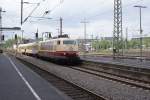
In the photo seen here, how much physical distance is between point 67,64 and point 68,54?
8.45 feet

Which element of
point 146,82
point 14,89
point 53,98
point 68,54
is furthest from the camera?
point 68,54

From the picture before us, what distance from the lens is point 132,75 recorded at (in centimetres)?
2584

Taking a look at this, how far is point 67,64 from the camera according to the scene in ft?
143

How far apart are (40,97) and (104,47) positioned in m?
148

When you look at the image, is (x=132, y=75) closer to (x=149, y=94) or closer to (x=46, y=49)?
(x=149, y=94)

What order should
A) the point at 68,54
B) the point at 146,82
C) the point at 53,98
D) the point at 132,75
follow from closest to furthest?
the point at 53,98
the point at 146,82
the point at 132,75
the point at 68,54

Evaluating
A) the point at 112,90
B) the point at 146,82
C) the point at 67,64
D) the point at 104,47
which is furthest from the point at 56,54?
the point at 104,47

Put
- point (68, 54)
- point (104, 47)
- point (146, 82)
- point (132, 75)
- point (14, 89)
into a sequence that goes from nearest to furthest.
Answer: point (14, 89), point (146, 82), point (132, 75), point (68, 54), point (104, 47)

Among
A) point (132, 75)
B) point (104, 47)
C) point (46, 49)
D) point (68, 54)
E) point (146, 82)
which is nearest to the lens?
point (146, 82)

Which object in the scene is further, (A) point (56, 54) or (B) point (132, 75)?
(A) point (56, 54)

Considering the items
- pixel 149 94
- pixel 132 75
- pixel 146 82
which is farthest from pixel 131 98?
pixel 132 75

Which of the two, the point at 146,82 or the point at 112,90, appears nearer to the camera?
the point at 112,90

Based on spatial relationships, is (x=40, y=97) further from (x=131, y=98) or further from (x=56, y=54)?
(x=56, y=54)

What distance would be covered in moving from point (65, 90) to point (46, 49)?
32.4m
